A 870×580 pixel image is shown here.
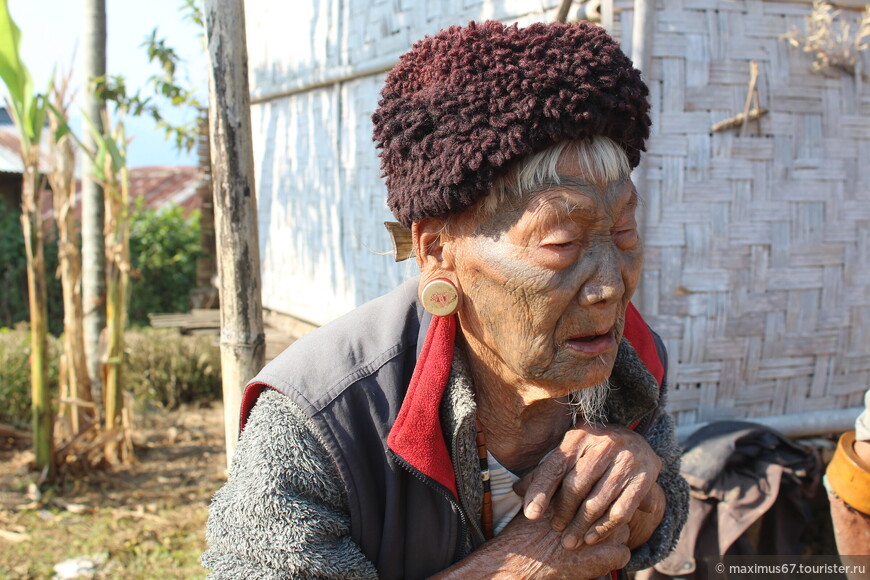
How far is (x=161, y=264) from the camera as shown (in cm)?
1109

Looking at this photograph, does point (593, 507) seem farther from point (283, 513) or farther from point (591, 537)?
point (283, 513)

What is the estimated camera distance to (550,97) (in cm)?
133

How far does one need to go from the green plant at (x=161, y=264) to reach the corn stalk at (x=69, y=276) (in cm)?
695

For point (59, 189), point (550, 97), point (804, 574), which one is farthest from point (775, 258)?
point (59, 189)

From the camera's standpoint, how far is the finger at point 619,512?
59.9 inches

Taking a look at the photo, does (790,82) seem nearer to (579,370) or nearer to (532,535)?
(579,370)

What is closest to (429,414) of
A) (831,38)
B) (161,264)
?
(831,38)

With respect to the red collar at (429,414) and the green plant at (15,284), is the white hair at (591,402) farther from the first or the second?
the green plant at (15,284)

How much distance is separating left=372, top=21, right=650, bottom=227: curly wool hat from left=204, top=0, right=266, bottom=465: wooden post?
2.52ft

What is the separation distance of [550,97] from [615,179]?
256 millimetres

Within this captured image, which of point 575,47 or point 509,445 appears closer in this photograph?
point 575,47

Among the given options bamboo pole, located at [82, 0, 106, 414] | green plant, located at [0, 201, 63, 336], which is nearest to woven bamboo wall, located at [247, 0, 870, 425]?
bamboo pole, located at [82, 0, 106, 414]

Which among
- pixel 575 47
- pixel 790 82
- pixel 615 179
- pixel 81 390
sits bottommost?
pixel 81 390

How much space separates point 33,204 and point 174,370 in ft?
7.99
